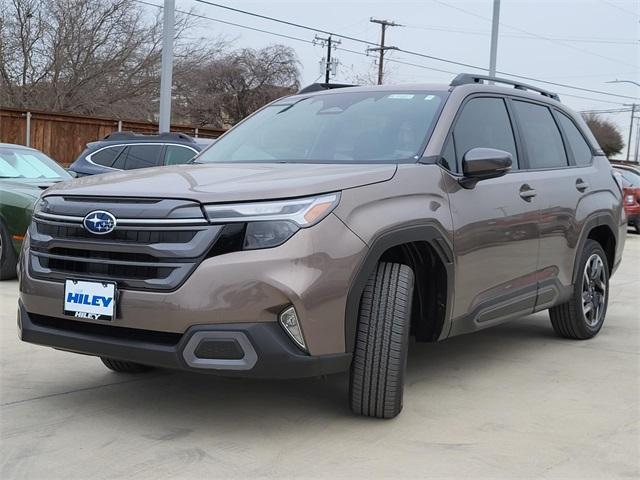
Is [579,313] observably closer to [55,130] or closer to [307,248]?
[307,248]

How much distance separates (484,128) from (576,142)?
147 centimetres

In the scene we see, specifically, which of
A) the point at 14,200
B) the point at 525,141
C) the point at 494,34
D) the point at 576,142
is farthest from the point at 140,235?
the point at 494,34

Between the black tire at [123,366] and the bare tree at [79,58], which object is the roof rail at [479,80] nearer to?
the black tire at [123,366]

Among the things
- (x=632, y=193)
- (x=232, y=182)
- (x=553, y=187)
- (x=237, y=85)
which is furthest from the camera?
(x=237, y=85)

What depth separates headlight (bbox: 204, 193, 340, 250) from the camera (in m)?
3.39

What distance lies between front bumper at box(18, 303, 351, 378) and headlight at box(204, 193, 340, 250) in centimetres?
36

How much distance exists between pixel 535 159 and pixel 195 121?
124 feet

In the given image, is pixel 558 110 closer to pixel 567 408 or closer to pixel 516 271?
pixel 516 271

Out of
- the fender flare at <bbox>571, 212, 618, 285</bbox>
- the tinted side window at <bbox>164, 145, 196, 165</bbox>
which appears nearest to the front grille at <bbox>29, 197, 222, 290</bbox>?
the fender flare at <bbox>571, 212, 618, 285</bbox>

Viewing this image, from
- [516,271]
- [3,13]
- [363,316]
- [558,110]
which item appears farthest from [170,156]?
[3,13]

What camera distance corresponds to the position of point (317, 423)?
386 cm

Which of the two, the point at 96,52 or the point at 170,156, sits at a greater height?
the point at 96,52

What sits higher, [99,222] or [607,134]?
[607,134]

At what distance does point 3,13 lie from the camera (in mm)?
29656
